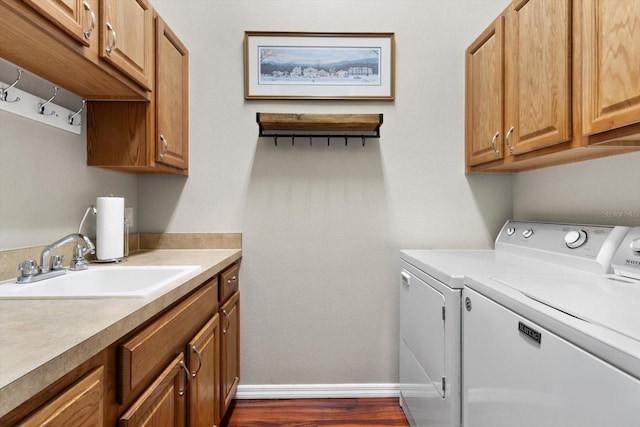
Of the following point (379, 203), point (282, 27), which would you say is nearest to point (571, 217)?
point (379, 203)

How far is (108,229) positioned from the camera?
1615mm

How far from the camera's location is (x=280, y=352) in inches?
82.7

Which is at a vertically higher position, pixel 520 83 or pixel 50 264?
pixel 520 83

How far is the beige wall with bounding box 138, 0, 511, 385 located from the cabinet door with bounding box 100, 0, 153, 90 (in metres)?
0.52

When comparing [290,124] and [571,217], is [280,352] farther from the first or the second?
[571,217]

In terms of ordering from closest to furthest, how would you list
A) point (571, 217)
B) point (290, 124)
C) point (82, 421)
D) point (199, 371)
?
point (82, 421), point (199, 371), point (571, 217), point (290, 124)

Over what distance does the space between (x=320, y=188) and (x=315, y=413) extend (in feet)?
4.24

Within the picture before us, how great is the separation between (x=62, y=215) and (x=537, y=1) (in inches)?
86.9

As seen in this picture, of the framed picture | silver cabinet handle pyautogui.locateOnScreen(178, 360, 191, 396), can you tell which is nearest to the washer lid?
silver cabinet handle pyautogui.locateOnScreen(178, 360, 191, 396)

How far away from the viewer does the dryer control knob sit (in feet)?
4.65

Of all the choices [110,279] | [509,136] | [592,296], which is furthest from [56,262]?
[509,136]

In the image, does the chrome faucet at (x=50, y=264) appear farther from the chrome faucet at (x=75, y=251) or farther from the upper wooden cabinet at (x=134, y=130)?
the upper wooden cabinet at (x=134, y=130)

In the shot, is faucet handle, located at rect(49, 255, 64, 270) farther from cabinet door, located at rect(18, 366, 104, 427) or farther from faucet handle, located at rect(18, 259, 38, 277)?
cabinet door, located at rect(18, 366, 104, 427)

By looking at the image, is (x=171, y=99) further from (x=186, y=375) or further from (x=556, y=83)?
(x=556, y=83)
